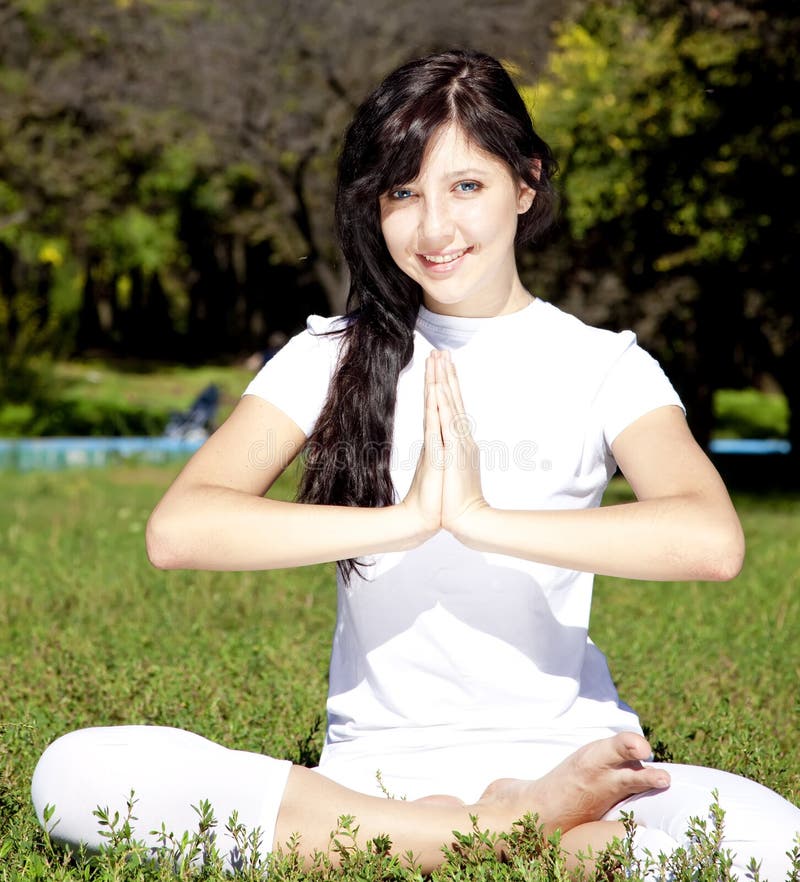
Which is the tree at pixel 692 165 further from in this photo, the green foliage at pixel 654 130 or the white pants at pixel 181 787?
the white pants at pixel 181 787

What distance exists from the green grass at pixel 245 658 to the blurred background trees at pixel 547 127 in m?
4.11

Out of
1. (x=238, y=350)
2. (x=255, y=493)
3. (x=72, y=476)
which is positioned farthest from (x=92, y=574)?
(x=238, y=350)

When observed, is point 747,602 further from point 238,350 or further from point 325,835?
point 238,350

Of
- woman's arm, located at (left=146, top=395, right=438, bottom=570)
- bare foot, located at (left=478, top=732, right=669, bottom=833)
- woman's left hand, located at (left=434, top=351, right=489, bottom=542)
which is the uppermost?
woman's left hand, located at (left=434, top=351, right=489, bottom=542)

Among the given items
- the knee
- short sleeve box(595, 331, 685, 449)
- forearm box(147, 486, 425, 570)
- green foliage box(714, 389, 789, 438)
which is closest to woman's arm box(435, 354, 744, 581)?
forearm box(147, 486, 425, 570)

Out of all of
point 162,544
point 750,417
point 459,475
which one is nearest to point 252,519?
point 162,544

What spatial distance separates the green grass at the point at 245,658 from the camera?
144 inches

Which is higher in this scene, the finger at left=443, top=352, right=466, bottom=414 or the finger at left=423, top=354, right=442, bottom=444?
the finger at left=443, top=352, right=466, bottom=414

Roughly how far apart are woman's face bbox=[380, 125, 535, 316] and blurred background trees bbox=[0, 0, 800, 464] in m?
7.14

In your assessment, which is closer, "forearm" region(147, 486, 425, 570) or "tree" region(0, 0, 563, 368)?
"forearm" region(147, 486, 425, 570)

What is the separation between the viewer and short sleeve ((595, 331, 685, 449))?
274 cm

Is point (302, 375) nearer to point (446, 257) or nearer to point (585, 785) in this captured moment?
point (446, 257)

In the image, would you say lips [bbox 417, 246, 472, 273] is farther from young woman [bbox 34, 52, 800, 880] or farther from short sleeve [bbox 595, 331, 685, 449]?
short sleeve [bbox 595, 331, 685, 449]

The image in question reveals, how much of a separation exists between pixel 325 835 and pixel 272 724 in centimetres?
159
